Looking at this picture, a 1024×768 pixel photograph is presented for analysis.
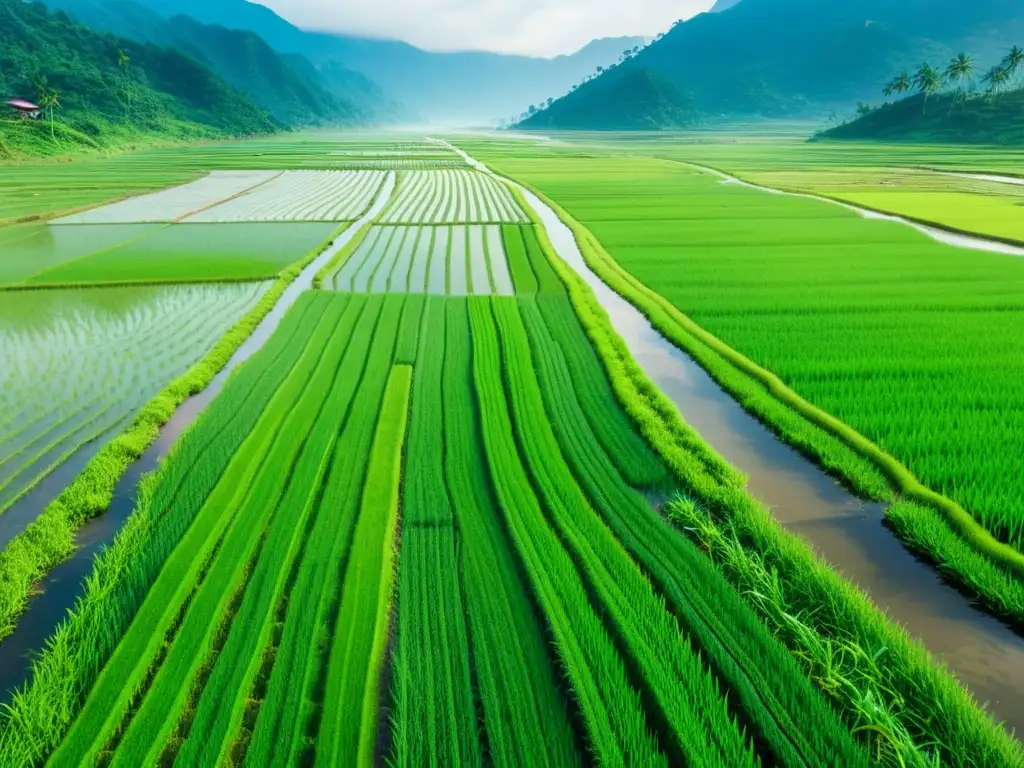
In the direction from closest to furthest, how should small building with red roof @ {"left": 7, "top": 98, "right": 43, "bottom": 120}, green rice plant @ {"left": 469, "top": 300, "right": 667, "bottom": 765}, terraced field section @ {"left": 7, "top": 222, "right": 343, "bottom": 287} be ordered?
1. green rice plant @ {"left": 469, "top": 300, "right": 667, "bottom": 765}
2. terraced field section @ {"left": 7, "top": 222, "right": 343, "bottom": 287}
3. small building with red roof @ {"left": 7, "top": 98, "right": 43, "bottom": 120}

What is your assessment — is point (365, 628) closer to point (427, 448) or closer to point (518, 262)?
point (427, 448)

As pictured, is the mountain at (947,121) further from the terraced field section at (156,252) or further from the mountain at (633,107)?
the terraced field section at (156,252)

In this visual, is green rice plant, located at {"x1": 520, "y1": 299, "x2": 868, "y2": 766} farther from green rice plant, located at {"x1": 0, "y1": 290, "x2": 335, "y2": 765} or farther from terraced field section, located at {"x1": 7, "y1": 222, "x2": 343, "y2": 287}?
terraced field section, located at {"x1": 7, "y1": 222, "x2": 343, "y2": 287}

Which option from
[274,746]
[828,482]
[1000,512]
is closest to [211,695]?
[274,746]

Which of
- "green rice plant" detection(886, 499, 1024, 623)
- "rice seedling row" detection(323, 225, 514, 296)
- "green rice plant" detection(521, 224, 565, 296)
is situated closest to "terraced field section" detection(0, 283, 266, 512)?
"rice seedling row" detection(323, 225, 514, 296)

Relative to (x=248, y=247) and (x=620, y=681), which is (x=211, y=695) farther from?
(x=248, y=247)

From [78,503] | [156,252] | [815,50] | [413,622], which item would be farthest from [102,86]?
[815,50]
